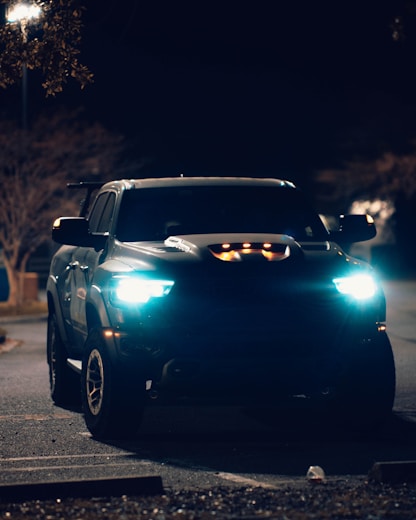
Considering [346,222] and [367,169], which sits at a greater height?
[367,169]

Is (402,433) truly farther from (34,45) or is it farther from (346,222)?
(34,45)

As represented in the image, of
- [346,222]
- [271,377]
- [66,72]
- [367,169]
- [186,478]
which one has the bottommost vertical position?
[186,478]

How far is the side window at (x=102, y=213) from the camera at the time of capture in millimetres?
11395

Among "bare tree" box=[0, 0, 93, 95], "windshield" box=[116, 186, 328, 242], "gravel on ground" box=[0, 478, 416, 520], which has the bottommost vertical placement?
"gravel on ground" box=[0, 478, 416, 520]

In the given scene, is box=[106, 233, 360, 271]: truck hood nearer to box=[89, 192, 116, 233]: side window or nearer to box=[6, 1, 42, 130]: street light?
box=[89, 192, 116, 233]: side window

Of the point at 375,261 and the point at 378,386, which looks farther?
the point at 375,261

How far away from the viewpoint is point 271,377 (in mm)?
9594

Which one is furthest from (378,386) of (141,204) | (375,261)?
(375,261)

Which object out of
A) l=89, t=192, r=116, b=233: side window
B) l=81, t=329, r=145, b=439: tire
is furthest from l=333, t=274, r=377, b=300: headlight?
l=89, t=192, r=116, b=233: side window

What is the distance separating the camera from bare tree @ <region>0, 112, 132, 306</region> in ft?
110

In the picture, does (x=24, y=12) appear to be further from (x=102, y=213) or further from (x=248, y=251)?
(x=248, y=251)

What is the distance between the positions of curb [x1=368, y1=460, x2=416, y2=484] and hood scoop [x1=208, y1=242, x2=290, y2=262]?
87.7 inches

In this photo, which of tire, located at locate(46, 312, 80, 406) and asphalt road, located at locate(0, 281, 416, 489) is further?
tire, located at locate(46, 312, 80, 406)

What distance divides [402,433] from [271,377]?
1.46 meters
